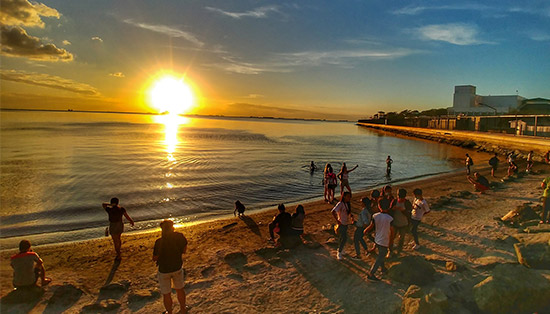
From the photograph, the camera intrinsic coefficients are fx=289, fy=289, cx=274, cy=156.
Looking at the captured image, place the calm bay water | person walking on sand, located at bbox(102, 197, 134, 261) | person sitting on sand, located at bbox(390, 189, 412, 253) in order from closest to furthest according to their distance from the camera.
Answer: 1. person sitting on sand, located at bbox(390, 189, 412, 253)
2. person walking on sand, located at bbox(102, 197, 134, 261)
3. the calm bay water

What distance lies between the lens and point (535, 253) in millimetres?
6094

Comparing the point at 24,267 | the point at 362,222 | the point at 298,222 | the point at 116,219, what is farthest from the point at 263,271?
the point at 24,267

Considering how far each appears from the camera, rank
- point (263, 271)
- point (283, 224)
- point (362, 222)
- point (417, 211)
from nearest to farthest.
→ 1. point (362, 222)
2. point (263, 271)
3. point (417, 211)
4. point (283, 224)

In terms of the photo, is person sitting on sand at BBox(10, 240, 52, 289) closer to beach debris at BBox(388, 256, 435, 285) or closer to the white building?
Result: beach debris at BBox(388, 256, 435, 285)

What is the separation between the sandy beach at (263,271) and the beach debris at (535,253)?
0.89 feet

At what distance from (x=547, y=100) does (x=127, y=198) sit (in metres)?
98.3

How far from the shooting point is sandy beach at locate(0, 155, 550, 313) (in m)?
6.00

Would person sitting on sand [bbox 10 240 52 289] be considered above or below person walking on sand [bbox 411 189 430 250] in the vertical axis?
below

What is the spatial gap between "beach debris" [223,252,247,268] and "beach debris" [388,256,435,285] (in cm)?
385

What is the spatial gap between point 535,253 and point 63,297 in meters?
10.2

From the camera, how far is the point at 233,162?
30625 mm

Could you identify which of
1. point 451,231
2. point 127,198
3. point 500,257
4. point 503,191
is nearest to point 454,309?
point 500,257

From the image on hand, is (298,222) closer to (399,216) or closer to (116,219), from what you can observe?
(399,216)

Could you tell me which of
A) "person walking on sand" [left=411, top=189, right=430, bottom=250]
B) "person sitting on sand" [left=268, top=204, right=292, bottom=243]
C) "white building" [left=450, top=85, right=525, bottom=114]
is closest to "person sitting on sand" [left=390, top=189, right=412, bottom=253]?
"person walking on sand" [left=411, top=189, right=430, bottom=250]
